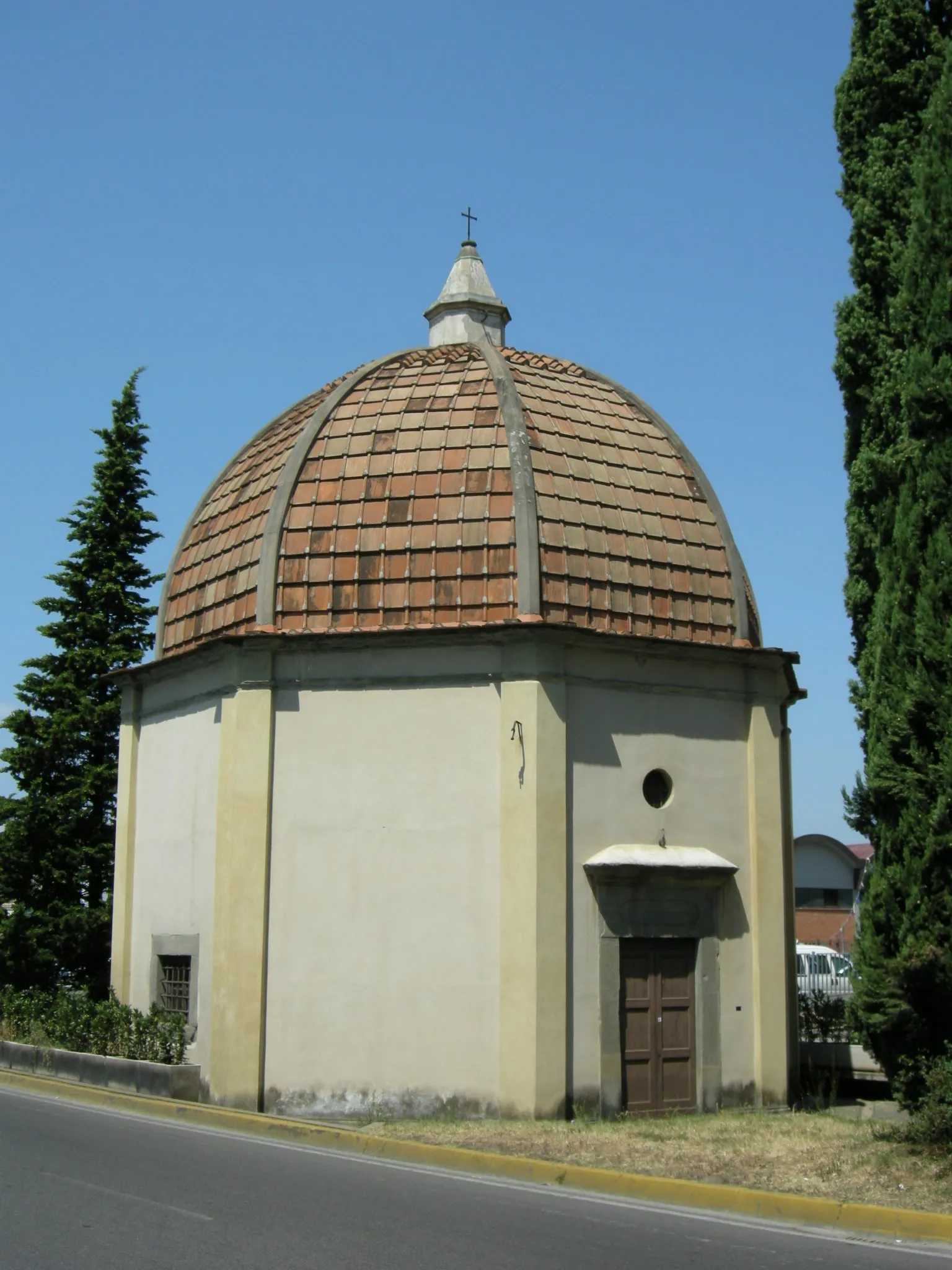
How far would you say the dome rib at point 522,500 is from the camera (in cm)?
1609

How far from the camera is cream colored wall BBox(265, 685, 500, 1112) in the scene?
50.4 ft

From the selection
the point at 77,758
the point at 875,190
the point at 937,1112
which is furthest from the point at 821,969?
the point at 937,1112

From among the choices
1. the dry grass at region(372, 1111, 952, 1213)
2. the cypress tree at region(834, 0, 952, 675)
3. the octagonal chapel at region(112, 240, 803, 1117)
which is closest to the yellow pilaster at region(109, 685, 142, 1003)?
the octagonal chapel at region(112, 240, 803, 1117)

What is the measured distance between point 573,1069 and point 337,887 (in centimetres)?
332

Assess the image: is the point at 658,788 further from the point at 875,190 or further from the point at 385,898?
the point at 875,190

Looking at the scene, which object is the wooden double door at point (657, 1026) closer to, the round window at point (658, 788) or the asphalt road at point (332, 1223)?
the round window at point (658, 788)

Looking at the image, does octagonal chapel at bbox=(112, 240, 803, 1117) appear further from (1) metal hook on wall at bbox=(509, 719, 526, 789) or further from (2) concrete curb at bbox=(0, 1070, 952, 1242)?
(2) concrete curb at bbox=(0, 1070, 952, 1242)

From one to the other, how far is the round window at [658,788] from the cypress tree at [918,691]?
405 cm

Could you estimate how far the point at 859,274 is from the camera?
15.6 metres

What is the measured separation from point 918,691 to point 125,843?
452 inches

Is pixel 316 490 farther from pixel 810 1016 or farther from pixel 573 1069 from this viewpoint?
pixel 810 1016

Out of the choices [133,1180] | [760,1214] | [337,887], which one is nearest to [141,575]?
[337,887]

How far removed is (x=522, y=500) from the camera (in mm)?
16500

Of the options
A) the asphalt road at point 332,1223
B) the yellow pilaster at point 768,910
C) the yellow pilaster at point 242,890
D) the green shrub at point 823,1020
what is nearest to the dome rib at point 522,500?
the yellow pilaster at point 242,890
